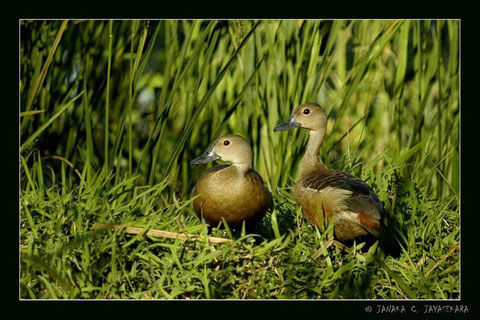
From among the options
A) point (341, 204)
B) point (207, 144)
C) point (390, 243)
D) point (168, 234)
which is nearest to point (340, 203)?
point (341, 204)

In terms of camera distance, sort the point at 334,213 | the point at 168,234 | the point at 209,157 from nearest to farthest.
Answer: the point at 168,234, the point at 334,213, the point at 209,157

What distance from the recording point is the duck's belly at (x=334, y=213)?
4.60m

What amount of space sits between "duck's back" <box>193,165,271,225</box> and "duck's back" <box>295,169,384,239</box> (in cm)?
28

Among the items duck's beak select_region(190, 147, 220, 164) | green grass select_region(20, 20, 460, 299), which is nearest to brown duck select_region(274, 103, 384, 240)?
green grass select_region(20, 20, 460, 299)

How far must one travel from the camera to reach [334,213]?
465 cm

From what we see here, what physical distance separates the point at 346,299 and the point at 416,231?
0.85m

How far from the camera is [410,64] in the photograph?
23.2 ft

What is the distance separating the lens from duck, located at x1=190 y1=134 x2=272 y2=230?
15.3ft

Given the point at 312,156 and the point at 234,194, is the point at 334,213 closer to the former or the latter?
the point at 234,194

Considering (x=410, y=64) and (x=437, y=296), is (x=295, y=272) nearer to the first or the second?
(x=437, y=296)

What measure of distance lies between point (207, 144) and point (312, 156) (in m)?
1.06

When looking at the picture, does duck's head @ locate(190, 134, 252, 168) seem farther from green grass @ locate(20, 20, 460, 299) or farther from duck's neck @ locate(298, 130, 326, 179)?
duck's neck @ locate(298, 130, 326, 179)

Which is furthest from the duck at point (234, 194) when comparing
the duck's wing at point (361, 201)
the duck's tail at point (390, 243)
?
the duck's tail at point (390, 243)

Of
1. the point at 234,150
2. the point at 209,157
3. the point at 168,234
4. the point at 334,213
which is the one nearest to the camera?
the point at 168,234
